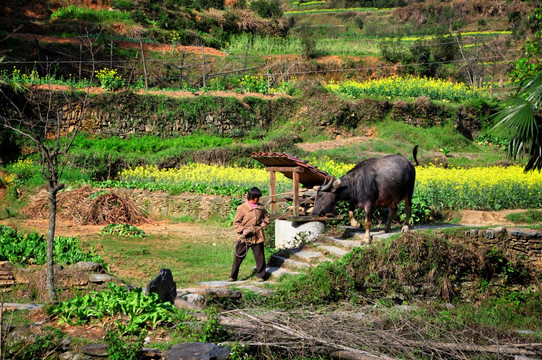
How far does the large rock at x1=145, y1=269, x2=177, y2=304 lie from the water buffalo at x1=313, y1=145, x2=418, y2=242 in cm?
420

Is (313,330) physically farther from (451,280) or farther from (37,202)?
(37,202)

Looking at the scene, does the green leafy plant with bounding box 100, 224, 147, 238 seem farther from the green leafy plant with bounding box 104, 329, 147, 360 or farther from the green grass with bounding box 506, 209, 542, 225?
the green grass with bounding box 506, 209, 542, 225

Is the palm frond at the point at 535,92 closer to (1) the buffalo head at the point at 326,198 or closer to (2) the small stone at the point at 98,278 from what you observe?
(1) the buffalo head at the point at 326,198

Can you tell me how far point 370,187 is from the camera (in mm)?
11273

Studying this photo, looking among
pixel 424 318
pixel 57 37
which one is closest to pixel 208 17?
pixel 57 37

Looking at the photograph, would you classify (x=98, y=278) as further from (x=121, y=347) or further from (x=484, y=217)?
(x=484, y=217)

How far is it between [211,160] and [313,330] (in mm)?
16364

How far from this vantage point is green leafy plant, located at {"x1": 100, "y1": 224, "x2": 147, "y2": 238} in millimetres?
15237

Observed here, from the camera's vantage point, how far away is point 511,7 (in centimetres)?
6138

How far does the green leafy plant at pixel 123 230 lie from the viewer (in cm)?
1524

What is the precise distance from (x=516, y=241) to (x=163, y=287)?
751 cm

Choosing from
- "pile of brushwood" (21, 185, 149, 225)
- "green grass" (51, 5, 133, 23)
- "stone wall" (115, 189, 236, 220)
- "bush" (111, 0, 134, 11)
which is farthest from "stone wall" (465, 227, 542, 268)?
"bush" (111, 0, 134, 11)

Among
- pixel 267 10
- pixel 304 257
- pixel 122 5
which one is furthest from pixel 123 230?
pixel 267 10

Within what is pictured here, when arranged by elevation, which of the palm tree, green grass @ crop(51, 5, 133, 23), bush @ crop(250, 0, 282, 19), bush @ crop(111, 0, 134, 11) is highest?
bush @ crop(250, 0, 282, 19)
